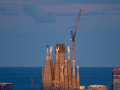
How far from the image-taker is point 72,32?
8950 centimetres

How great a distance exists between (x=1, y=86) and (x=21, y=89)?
32413 millimetres

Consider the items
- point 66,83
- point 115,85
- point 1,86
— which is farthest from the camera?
point 1,86

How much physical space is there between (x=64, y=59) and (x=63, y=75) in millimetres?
4351

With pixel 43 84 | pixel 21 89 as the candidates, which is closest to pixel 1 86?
pixel 21 89

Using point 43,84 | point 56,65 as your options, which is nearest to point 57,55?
point 56,65

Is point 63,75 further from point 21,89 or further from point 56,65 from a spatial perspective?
point 21,89

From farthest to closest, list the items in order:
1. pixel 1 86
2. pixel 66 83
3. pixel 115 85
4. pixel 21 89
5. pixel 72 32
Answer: pixel 21 89 → pixel 1 86 → pixel 115 85 → pixel 72 32 → pixel 66 83

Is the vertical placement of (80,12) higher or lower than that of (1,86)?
higher

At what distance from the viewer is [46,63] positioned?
233ft

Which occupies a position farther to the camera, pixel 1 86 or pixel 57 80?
pixel 1 86

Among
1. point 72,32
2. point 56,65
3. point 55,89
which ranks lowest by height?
point 55,89

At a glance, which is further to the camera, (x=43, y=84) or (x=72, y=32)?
(x=72, y=32)

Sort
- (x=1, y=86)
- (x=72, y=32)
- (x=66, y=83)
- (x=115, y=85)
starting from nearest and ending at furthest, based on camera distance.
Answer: (x=66, y=83) < (x=72, y=32) < (x=115, y=85) < (x=1, y=86)

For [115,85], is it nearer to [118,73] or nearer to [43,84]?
[118,73]
